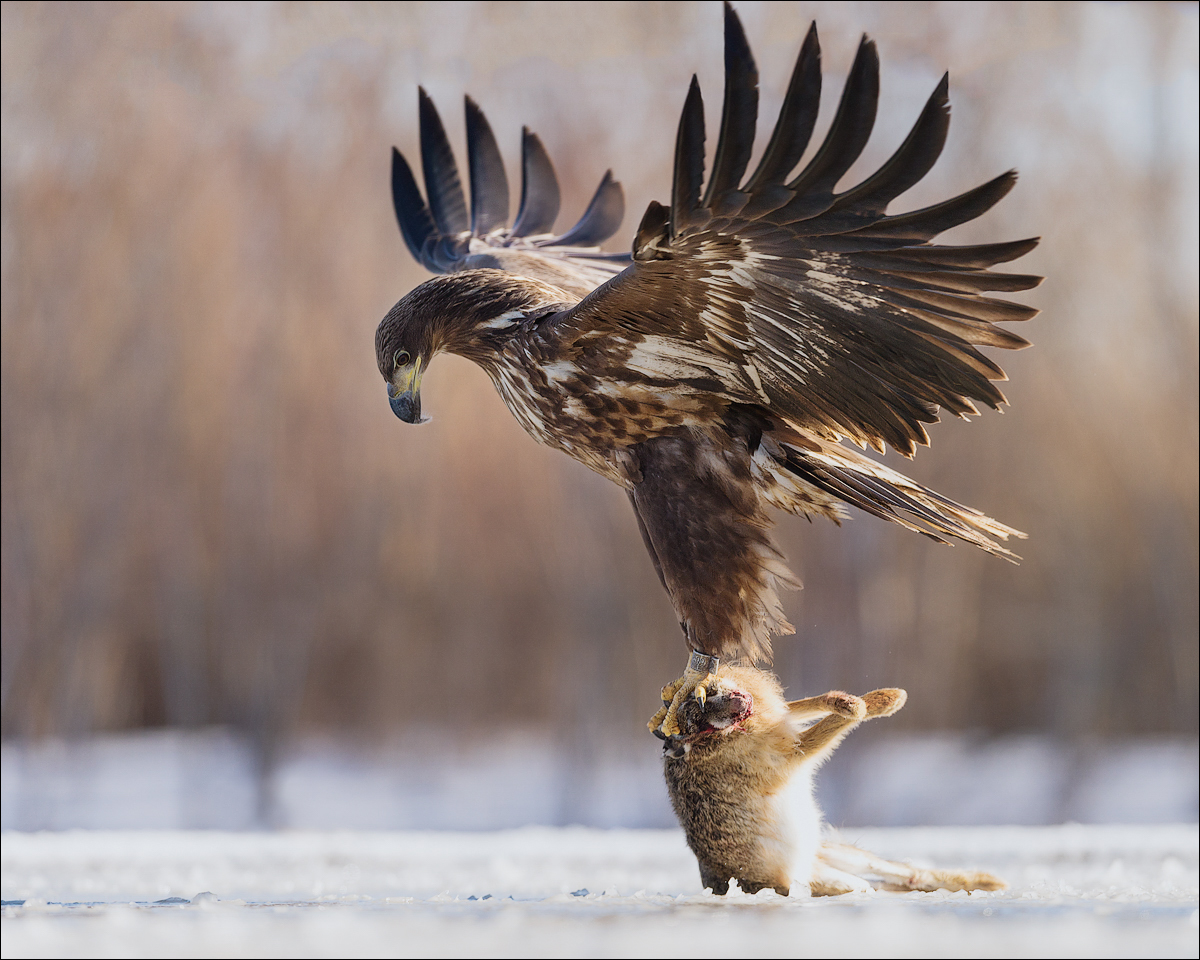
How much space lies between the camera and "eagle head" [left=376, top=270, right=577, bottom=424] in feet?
10.4

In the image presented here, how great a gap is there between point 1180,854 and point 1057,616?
21.4ft

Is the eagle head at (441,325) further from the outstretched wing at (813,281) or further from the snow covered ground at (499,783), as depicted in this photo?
the snow covered ground at (499,783)

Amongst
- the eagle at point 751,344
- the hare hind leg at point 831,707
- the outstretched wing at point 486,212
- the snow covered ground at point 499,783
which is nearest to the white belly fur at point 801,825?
the hare hind leg at point 831,707

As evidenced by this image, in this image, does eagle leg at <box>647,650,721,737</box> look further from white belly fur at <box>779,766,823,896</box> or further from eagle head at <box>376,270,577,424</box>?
eagle head at <box>376,270,577,424</box>

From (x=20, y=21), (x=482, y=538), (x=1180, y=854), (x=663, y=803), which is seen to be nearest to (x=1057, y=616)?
(x=663, y=803)

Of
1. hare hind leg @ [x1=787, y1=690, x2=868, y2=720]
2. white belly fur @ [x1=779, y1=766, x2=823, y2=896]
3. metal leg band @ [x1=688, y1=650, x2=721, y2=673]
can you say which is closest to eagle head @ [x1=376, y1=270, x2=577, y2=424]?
metal leg band @ [x1=688, y1=650, x2=721, y2=673]

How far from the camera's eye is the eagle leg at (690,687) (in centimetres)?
316

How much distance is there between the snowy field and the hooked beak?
1.27 m

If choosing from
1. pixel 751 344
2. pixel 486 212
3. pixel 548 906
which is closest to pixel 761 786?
pixel 548 906

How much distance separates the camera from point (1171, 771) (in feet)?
34.0

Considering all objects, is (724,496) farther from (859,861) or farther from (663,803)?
(663,803)

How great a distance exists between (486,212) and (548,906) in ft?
10.2

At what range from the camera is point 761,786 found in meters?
3.25

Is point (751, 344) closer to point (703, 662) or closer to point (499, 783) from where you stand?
point (703, 662)
